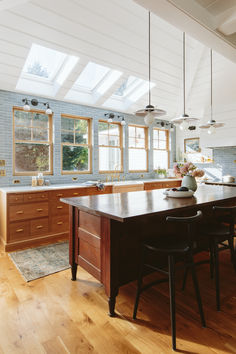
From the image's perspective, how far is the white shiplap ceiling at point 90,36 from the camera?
3197 mm

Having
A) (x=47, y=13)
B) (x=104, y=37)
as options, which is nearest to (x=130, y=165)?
(x=104, y=37)

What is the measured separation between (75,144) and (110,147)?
3.49 feet

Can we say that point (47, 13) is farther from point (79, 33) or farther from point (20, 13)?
point (79, 33)

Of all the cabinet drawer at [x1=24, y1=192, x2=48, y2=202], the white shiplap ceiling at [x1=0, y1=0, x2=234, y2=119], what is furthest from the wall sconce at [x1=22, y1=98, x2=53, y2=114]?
the cabinet drawer at [x1=24, y1=192, x2=48, y2=202]

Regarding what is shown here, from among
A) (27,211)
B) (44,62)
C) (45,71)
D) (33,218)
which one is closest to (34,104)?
(45,71)

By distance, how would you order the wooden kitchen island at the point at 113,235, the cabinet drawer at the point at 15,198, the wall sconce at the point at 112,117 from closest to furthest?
the wooden kitchen island at the point at 113,235 < the cabinet drawer at the point at 15,198 < the wall sconce at the point at 112,117

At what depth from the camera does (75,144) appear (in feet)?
17.4

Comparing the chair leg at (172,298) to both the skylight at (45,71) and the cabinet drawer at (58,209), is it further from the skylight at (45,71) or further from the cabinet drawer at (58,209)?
the skylight at (45,71)

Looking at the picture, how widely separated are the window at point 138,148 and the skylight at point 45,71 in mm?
2511

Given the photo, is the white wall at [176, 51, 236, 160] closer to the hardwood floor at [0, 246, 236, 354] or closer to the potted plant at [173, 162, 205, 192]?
the potted plant at [173, 162, 205, 192]

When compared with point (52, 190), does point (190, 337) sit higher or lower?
lower

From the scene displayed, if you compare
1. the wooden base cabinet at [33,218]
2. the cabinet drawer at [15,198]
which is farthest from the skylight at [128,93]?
the cabinet drawer at [15,198]

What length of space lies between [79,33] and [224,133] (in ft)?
13.7

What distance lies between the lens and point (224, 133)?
19.2ft
